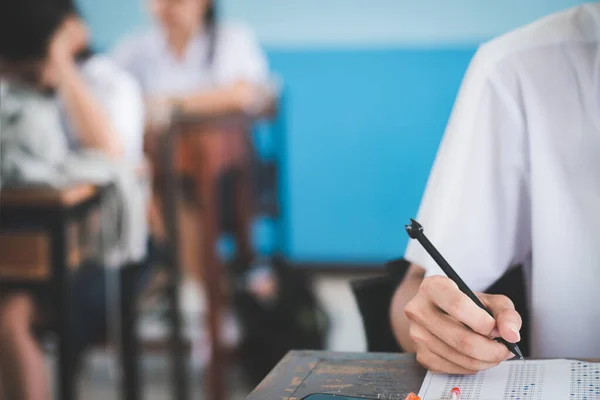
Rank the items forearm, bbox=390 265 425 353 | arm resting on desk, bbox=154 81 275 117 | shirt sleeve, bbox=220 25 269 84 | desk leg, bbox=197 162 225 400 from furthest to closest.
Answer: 1. shirt sleeve, bbox=220 25 269 84
2. arm resting on desk, bbox=154 81 275 117
3. desk leg, bbox=197 162 225 400
4. forearm, bbox=390 265 425 353

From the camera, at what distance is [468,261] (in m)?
0.83

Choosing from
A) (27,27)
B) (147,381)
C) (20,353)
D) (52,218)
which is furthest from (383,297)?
(147,381)

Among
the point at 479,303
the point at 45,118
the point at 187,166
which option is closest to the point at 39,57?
the point at 45,118

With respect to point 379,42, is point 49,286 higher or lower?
lower

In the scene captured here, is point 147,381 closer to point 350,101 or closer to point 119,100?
point 119,100

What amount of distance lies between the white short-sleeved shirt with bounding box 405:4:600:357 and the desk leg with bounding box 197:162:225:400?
64.3 inches

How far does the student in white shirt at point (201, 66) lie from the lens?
2926 millimetres

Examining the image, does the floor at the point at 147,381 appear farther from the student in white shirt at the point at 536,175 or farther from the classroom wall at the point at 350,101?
the student in white shirt at the point at 536,175

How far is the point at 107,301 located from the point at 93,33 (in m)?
2.27

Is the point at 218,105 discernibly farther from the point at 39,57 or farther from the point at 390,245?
the point at 390,245

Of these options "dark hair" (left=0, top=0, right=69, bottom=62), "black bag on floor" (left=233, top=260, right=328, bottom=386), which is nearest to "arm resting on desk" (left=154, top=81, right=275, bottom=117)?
"dark hair" (left=0, top=0, right=69, bottom=62)

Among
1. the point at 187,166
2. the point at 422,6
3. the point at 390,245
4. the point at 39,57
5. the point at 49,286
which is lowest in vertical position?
the point at 390,245

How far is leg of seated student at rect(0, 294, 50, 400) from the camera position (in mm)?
1905

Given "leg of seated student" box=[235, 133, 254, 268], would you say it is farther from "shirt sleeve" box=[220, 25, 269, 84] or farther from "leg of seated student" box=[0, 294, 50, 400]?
"leg of seated student" box=[0, 294, 50, 400]
